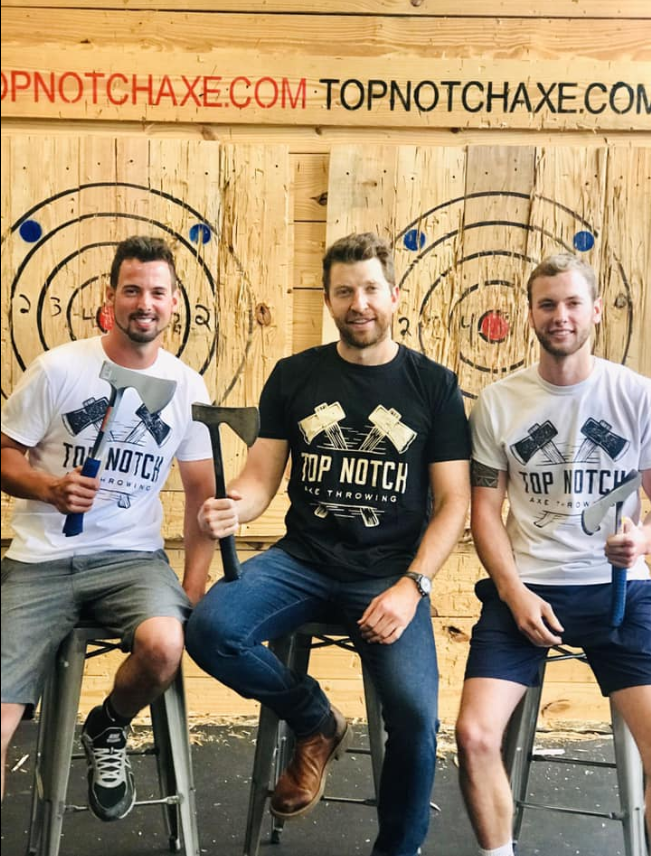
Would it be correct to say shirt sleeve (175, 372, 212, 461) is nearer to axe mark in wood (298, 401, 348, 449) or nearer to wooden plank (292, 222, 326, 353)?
axe mark in wood (298, 401, 348, 449)

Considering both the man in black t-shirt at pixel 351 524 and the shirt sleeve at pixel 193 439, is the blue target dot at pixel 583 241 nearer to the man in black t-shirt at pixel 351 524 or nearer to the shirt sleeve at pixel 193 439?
the man in black t-shirt at pixel 351 524

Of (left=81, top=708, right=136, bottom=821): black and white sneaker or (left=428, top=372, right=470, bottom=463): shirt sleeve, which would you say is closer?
(left=81, top=708, right=136, bottom=821): black and white sneaker

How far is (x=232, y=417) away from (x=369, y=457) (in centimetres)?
39

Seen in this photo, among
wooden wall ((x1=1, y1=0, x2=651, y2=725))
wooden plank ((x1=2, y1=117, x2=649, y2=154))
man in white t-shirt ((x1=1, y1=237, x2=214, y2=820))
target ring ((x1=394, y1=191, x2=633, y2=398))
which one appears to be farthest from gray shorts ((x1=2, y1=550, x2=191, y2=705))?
wooden plank ((x1=2, y1=117, x2=649, y2=154))

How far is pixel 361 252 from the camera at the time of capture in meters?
2.45

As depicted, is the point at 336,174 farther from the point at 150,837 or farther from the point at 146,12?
the point at 150,837

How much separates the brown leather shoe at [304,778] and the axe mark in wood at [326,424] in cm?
72

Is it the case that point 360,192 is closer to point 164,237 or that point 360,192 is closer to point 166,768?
point 164,237

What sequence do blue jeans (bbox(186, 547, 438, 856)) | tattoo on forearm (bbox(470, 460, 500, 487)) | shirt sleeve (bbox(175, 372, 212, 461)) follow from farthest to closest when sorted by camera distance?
1. shirt sleeve (bbox(175, 372, 212, 461))
2. tattoo on forearm (bbox(470, 460, 500, 487))
3. blue jeans (bbox(186, 547, 438, 856))

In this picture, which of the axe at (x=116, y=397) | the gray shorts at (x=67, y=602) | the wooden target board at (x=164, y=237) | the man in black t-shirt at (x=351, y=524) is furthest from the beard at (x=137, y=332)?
the wooden target board at (x=164, y=237)

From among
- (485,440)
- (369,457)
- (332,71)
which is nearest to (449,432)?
(485,440)

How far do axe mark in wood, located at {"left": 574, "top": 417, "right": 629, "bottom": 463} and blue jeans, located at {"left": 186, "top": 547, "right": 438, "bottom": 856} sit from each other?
1.75 ft

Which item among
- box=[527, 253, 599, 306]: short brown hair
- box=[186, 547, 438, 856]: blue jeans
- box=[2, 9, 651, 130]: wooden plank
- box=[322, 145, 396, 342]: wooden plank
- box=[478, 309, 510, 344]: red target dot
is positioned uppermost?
box=[2, 9, 651, 130]: wooden plank

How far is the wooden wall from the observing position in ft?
10.2
